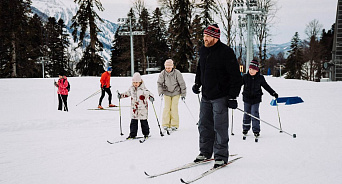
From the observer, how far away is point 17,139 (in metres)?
6.04

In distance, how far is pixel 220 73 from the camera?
12.7 feet

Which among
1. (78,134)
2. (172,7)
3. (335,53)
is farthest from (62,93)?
(335,53)

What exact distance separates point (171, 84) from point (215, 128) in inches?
123

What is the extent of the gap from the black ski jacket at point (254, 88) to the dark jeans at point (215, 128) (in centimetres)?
213

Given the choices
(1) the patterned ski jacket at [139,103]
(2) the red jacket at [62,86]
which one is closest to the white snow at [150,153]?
(1) the patterned ski jacket at [139,103]

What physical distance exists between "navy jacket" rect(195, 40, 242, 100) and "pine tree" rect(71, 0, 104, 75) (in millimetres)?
28232

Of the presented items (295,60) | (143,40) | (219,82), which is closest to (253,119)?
(219,82)

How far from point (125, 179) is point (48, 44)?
48.1 m

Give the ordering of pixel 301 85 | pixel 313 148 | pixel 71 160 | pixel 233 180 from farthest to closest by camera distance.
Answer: pixel 301 85 < pixel 313 148 < pixel 71 160 < pixel 233 180

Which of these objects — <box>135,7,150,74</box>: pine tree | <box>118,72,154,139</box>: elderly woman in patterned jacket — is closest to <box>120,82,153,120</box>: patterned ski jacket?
<box>118,72,154,139</box>: elderly woman in patterned jacket

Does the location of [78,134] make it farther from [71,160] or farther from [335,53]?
[335,53]

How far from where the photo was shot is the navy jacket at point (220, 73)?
3.80m

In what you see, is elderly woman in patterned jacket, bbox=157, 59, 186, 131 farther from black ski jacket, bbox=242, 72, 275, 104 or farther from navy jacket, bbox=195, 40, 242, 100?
navy jacket, bbox=195, 40, 242, 100

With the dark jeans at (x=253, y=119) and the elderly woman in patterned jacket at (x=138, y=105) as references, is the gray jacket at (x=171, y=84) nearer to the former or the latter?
the elderly woman in patterned jacket at (x=138, y=105)
